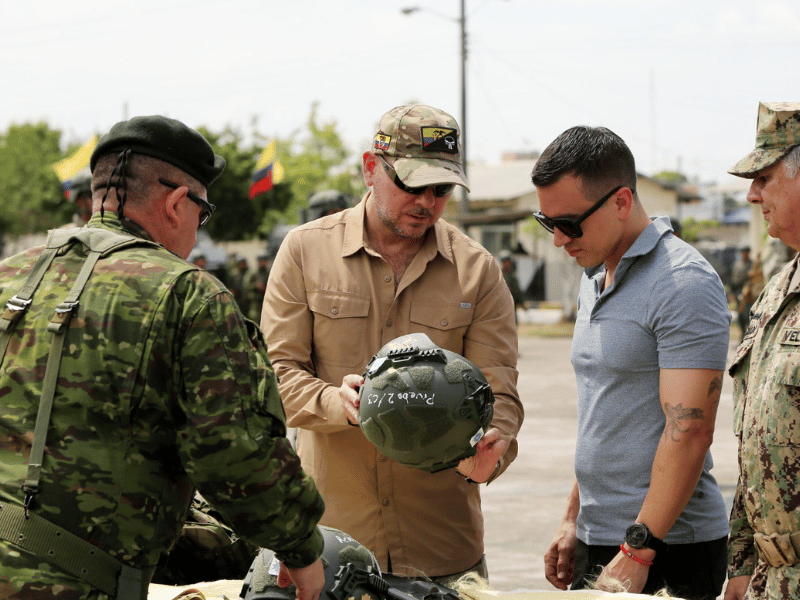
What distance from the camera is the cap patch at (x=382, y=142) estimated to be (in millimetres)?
3621

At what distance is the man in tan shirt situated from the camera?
11.9ft

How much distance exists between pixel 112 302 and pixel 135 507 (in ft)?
1.72

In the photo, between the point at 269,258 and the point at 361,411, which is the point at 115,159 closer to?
the point at 361,411

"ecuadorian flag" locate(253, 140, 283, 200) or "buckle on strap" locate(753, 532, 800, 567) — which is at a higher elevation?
"buckle on strap" locate(753, 532, 800, 567)

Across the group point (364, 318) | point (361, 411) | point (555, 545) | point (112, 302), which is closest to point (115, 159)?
point (112, 302)

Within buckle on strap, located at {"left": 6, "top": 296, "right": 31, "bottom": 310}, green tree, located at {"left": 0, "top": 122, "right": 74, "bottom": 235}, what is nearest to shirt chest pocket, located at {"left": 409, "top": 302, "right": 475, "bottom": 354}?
buckle on strap, located at {"left": 6, "top": 296, "right": 31, "bottom": 310}

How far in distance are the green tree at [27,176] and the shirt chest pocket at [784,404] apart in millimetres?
48347

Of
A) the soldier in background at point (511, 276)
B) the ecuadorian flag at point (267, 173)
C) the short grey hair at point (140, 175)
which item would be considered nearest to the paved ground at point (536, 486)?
the short grey hair at point (140, 175)

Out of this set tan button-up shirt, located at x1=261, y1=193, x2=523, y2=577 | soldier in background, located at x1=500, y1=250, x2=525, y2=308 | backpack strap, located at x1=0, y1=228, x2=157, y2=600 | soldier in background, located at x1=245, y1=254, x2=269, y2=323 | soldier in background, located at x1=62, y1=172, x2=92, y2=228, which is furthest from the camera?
soldier in background, located at x1=500, y1=250, x2=525, y2=308

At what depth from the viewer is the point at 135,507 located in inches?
96.9

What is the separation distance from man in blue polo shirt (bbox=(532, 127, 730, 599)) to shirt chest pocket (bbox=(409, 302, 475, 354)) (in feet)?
1.50

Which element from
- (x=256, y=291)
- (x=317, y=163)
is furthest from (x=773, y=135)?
(x=317, y=163)

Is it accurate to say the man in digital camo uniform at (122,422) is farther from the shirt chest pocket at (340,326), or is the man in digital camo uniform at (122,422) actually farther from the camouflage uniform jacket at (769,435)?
the camouflage uniform jacket at (769,435)

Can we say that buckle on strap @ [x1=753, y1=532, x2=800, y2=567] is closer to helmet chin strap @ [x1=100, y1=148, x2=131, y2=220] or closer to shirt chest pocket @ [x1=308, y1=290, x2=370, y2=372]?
shirt chest pocket @ [x1=308, y1=290, x2=370, y2=372]
